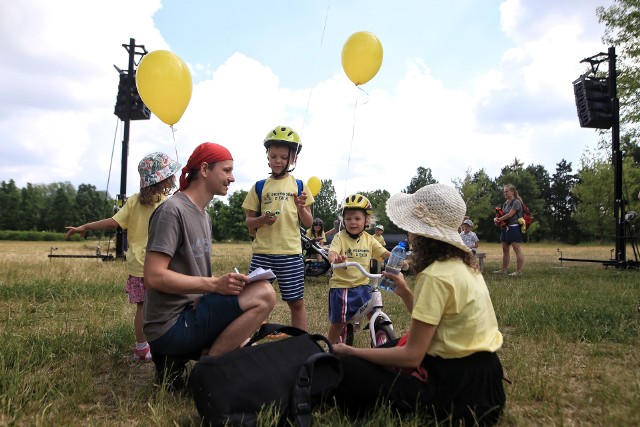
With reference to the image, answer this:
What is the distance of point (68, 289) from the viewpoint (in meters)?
6.23

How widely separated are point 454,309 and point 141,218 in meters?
2.89

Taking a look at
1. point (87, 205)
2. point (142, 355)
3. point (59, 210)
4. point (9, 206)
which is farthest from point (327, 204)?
point (142, 355)

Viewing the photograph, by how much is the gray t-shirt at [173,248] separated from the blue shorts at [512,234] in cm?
863


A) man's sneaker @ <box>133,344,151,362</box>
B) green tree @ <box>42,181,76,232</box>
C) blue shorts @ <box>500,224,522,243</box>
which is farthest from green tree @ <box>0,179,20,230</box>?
man's sneaker @ <box>133,344,151,362</box>

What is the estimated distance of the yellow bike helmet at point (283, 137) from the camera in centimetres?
399

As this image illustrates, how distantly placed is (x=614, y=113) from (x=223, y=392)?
498 inches

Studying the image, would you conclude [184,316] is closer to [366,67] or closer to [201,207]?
[201,207]

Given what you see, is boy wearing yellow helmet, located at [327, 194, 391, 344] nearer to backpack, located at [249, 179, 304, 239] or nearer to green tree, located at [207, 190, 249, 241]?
backpack, located at [249, 179, 304, 239]

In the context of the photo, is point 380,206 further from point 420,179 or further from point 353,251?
point 353,251

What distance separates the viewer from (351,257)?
169 inches

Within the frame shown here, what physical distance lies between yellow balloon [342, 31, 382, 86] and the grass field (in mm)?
3429

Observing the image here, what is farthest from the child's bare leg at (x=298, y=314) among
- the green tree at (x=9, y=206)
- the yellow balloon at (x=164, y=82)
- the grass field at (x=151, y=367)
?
the green tree at (x=9, y=206)

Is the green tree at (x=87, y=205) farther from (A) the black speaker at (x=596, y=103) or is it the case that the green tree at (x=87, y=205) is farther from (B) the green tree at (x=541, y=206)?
(A) the black speaker at (x=596, y=103)

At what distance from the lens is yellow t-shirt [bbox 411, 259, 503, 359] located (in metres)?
2.04
